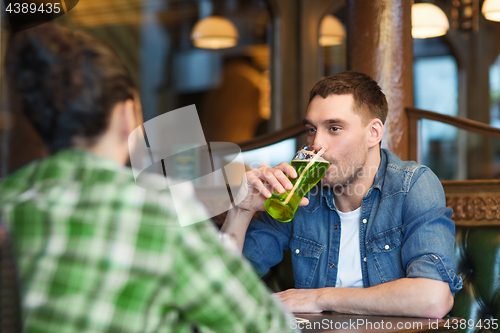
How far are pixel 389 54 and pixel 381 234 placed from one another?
3.31 ft

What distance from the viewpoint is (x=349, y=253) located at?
1.74m

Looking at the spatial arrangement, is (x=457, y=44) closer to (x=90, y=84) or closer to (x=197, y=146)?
(x=197, y=146)

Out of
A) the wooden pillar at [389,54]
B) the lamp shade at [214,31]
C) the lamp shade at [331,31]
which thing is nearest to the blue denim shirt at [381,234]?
the wooden pillar at [389,54]

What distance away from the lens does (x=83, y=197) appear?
2.52 feet

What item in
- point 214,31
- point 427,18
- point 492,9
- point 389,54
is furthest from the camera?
point 214,31

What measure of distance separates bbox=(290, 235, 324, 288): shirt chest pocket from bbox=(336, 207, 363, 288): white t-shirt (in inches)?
3.5

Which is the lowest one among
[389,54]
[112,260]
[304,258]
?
[304,258]

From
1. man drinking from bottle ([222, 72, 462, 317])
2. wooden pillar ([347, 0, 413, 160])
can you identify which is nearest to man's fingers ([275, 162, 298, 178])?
man drinking from bottle ([222, 72, 462, 317])

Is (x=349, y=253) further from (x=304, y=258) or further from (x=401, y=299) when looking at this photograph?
(x=401, y=299)

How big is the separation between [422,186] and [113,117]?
44.8 inches

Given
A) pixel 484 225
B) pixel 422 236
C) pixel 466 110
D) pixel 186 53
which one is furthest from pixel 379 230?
pixel 186 53

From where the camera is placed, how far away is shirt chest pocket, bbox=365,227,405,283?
1.62 m

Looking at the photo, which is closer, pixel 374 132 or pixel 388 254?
pixel 388 254

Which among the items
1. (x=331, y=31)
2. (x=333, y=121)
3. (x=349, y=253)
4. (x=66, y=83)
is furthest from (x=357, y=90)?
(x=331, y=31)
